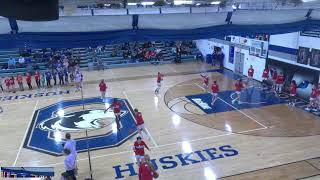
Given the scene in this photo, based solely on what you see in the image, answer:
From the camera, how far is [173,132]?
45.5ft

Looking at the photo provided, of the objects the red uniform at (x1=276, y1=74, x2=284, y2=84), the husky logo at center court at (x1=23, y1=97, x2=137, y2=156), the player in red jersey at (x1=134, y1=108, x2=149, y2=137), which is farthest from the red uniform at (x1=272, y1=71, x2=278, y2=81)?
the player in red jersey at (x1=134, y1=108, x2=149, y2=137)

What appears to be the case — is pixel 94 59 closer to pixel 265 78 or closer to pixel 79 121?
pixel 79 121

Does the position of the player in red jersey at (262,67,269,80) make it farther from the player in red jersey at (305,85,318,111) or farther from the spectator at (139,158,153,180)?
the spectator at (139,158,153,180)

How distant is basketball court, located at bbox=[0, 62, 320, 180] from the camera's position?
1088 centimetres

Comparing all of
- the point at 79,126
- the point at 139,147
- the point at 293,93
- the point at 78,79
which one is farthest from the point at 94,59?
the point at 139,147

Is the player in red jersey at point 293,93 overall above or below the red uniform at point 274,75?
below

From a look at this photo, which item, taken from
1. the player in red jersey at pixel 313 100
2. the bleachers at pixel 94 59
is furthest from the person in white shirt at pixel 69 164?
the bleachers at pixel 94 59

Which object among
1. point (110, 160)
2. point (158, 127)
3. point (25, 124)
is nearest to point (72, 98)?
point (25, 124)

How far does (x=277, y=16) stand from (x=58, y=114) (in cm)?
1194

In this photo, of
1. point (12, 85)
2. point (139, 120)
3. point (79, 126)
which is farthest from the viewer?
point (12, 85)

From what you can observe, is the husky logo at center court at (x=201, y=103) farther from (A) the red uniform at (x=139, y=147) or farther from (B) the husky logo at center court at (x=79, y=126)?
(A) the red uniform at (x=139, y=147)

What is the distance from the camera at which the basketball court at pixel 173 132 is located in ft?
35.7

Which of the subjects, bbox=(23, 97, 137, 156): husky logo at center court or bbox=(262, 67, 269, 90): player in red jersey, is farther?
bbox=(262, 67, 269, 90): player in red jersey

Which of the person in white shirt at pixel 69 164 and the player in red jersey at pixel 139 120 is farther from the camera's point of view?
the player in red jersey at pixel 139 120
